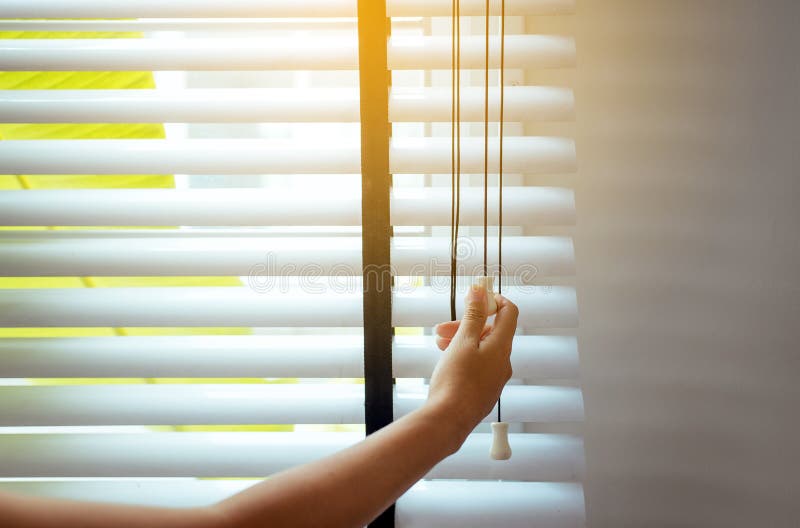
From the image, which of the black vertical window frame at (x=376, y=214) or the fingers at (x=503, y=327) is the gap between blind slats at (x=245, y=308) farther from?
the fingers at (x=503, y=327)

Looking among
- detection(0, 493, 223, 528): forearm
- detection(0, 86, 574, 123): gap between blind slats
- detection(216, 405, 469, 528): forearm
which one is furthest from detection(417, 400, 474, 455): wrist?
detection(0, 86, 574, 123): gap between blind slats

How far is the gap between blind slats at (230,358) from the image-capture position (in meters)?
0.95

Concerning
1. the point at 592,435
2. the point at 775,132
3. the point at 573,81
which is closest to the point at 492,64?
the point at 573,81

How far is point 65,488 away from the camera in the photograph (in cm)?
99

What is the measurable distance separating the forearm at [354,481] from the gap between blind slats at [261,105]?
46cm

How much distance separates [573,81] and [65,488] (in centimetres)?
95

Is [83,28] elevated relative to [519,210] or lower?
elevated

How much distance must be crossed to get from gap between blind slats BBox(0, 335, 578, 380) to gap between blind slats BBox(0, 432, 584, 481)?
96 mm

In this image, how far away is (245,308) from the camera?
0.96 m

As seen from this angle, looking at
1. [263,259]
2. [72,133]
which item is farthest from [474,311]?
[72,133]

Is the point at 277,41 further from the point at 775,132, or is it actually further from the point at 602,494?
the point at 602,494

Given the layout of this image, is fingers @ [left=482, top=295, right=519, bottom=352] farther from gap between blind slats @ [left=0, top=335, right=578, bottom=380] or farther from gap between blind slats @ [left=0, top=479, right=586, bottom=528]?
gap between blind slats @ [left=0, top=479, right=586, bottom=528]

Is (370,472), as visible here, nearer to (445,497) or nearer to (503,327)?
(503,327)

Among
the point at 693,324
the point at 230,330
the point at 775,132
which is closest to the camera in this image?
the point at 775,132
